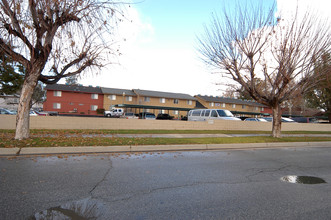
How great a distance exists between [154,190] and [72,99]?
41.7 metres

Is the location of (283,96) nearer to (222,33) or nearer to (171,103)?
(222,33)

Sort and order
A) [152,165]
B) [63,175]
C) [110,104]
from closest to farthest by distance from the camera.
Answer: [63,175], [152,165], [110,104]

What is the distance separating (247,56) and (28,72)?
37.7 feet

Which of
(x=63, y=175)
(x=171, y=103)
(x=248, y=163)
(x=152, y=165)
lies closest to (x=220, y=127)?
(x=248, y=163)

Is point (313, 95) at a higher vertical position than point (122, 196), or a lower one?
higher

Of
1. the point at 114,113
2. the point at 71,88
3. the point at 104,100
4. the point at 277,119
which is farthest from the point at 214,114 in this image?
the point at 71,88

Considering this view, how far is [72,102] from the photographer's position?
42.1 meters

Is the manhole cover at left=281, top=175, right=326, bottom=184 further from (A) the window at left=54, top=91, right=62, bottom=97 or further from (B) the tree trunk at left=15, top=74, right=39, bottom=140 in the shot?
(A) the window at left=54, top=91, right=62, bottom=97

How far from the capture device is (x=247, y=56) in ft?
43.6

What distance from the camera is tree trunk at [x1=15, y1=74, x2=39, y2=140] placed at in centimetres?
896

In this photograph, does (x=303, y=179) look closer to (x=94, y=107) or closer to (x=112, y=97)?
(x=112, y=97)

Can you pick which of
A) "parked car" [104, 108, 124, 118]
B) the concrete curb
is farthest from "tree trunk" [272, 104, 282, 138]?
"parked car" [104, 108, 124, 118]

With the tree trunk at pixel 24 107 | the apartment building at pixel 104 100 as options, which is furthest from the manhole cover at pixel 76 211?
the apartment building at pixel 104 100

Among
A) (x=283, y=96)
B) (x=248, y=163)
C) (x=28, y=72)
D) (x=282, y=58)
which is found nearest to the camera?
(x=248, y=163)
